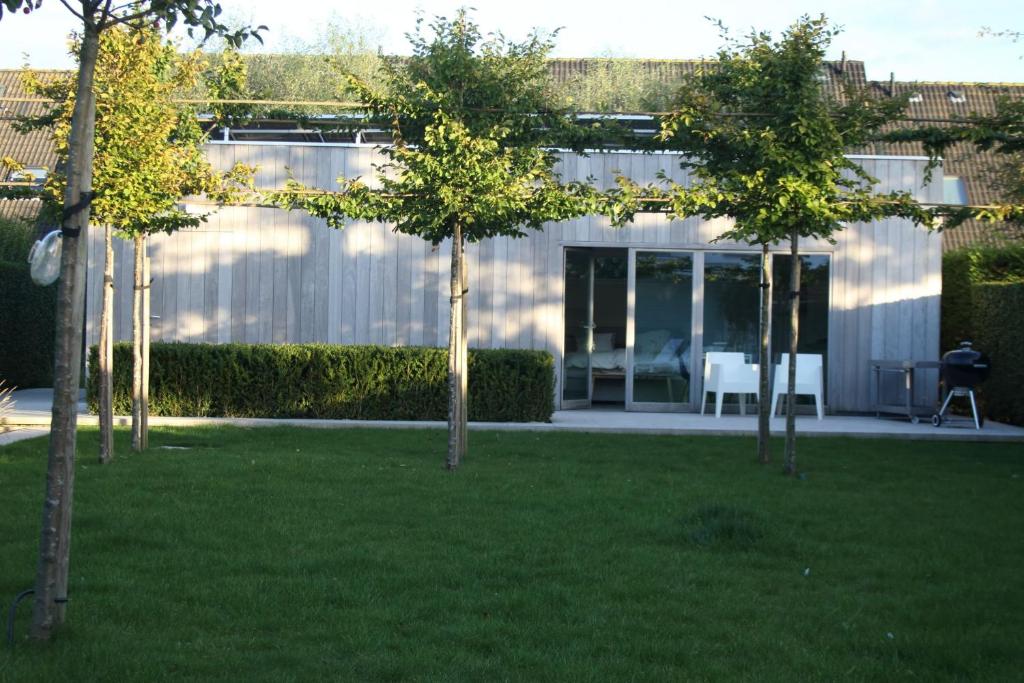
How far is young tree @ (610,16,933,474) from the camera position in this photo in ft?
30.0

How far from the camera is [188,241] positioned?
1506 cm

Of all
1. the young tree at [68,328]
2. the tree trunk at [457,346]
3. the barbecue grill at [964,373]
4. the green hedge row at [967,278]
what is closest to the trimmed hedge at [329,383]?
the tree trunk at [457,346]

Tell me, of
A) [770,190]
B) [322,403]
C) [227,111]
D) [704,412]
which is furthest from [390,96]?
[704,412]

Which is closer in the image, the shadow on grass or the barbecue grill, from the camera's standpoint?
the shadow on grass

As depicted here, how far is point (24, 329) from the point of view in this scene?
18.8 meters

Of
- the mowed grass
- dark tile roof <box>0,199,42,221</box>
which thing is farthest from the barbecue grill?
dark tile roof <box>0,199,42,221</box>

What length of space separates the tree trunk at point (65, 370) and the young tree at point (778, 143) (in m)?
6.01

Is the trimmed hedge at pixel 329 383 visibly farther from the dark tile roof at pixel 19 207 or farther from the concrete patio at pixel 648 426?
the dark tile roof at pixel 19 207

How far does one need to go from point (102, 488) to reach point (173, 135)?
11.9ft

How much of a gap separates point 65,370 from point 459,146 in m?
5.06

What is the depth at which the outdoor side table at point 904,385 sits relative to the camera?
14141mm

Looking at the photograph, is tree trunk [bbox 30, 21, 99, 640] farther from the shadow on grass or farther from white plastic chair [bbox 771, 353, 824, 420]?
white plastic chair [bbox 771, 353, 824, 420]

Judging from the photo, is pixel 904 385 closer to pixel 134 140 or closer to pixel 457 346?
pixel 457 346

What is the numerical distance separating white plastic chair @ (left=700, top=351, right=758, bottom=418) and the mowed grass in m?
4.97
